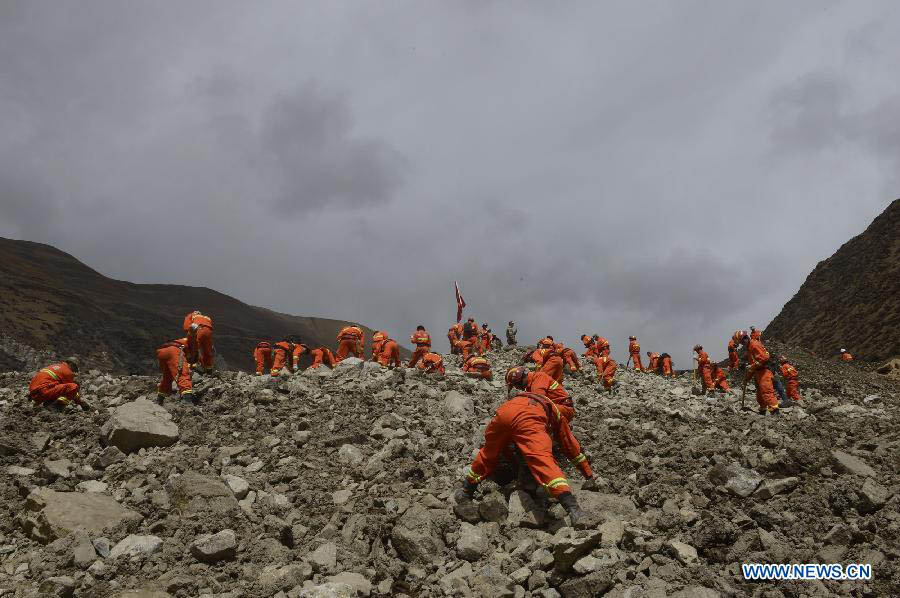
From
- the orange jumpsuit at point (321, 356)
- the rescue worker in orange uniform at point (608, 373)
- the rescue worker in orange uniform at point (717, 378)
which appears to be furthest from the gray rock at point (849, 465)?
the rescue worker in orange uniform at point (717, 378)

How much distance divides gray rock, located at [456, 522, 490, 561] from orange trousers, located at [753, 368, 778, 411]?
8.47 metres

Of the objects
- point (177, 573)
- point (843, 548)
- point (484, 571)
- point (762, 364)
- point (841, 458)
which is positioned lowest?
point (177, 573)

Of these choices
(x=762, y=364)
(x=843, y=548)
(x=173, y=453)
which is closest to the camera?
(x=843, y=548)

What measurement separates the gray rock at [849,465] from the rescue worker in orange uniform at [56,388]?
1117 centimetres

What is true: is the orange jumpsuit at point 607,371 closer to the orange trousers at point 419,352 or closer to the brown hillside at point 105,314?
the orange trousers at point 419,352

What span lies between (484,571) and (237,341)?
50.5m

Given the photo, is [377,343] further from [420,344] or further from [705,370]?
[705,370]

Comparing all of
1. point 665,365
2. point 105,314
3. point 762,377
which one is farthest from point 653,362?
point 105,314

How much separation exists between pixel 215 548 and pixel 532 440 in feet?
10.6

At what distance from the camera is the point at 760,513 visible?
15.4 feet

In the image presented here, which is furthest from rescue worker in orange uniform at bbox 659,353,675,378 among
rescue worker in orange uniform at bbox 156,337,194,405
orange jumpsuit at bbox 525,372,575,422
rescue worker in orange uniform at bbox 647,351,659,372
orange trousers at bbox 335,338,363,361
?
rescue worker in orange uniform at bbox 156,337,194,405

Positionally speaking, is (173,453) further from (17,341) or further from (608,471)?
(17,341)

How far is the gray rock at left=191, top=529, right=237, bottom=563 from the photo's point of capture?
4.52 metres

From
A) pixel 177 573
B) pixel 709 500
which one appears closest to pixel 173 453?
pixel 177 573
